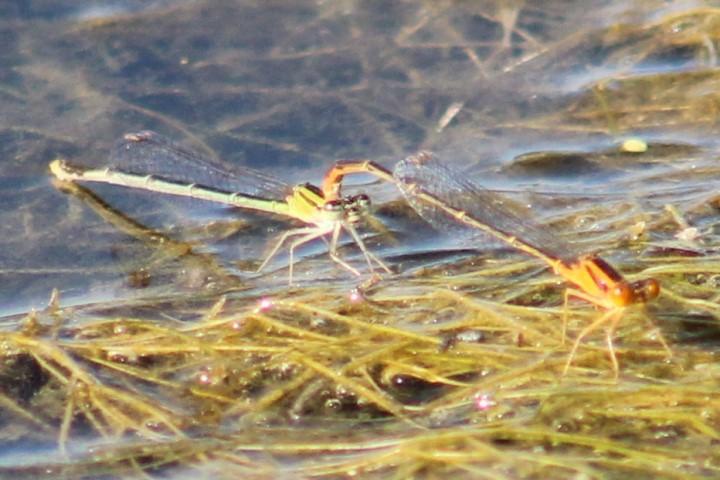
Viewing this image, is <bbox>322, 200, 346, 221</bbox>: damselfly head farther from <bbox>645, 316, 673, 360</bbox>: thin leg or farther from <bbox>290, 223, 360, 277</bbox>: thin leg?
<bbox>645, 316, 673, 360</bbox>: thin leg

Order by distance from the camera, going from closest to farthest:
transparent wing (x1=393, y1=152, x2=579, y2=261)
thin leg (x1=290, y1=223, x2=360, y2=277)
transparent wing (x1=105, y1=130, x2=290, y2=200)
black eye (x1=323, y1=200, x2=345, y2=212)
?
transparent wing (x1=393, y1=152, x2=579, y2=261) < thin leg (x1=290, y1=223, x2=360, y2=277) < black eye (x1=323, y1=200, x2=345, y2=212) < transparent wing (x1=105, y1=130, x2=290, y2=200)

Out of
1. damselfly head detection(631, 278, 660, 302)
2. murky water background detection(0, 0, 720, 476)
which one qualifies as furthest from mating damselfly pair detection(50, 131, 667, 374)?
murky water background detection(0, 0, 720, 476)

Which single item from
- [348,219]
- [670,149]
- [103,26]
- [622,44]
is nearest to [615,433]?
[348,219]

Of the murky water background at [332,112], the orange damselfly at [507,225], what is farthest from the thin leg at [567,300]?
the murky water background at [332,112]

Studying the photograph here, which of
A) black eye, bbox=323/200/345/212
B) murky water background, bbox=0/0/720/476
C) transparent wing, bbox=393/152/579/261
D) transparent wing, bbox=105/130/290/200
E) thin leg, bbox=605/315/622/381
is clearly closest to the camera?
thin leg, bbox=605/315/622/381

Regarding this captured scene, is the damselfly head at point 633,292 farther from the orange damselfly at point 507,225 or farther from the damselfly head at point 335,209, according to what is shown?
the damselfly head at point 335,209

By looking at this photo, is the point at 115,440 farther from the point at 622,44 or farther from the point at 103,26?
the point at 622,44

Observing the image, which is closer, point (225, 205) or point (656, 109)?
point (225, 205)
